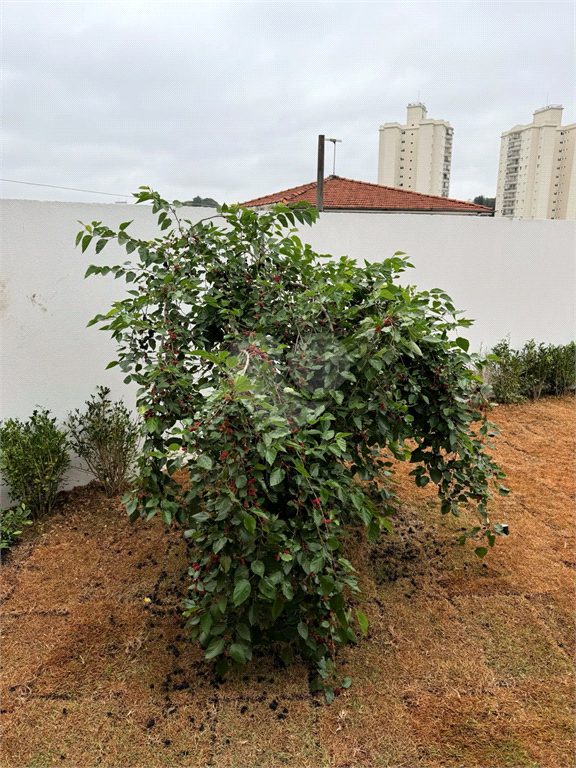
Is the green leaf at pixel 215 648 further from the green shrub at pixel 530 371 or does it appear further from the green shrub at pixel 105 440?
the green shrub at pixel 530 371

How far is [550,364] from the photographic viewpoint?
17.6ft

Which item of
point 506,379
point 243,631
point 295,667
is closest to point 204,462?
point 243,631

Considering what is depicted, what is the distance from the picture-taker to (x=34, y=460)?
8.98ft

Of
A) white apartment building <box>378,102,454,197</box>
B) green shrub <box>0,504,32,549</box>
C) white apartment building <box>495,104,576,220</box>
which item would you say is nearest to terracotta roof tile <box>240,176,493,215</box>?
white apartment building <box>495,104,576,220</box>

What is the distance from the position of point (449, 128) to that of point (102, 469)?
12736 millimetres

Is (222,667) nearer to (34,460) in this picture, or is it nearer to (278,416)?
(278,416)

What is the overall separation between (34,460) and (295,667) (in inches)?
70.0

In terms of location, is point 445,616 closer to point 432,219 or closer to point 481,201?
point 432,219

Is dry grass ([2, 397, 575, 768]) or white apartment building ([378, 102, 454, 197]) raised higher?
white apartment building ([378, 102, 454, 197])

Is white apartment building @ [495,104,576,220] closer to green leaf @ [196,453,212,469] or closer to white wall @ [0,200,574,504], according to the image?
white wall @ [0,200,574,504]

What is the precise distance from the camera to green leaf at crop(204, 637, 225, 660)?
1601mm

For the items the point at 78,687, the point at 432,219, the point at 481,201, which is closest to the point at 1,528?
the point at 78,687

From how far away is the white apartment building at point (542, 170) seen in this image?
9.30m

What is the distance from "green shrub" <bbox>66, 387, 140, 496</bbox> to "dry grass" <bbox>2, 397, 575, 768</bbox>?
34cm
